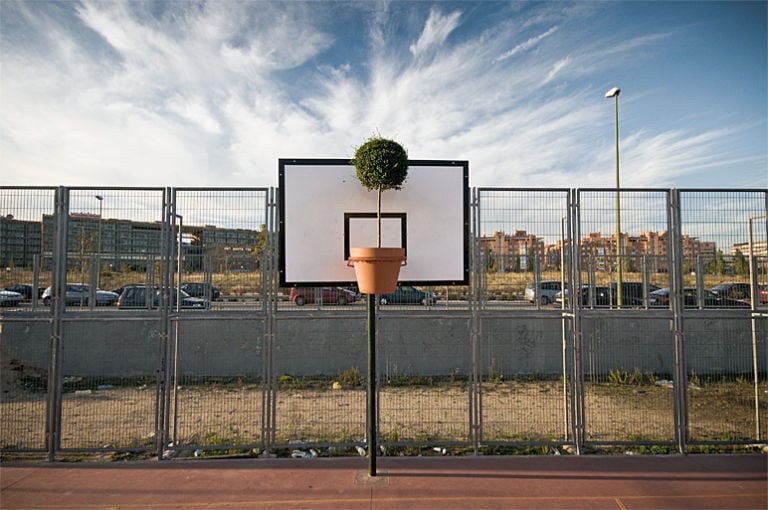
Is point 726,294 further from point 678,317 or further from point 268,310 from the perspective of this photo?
point 268,310

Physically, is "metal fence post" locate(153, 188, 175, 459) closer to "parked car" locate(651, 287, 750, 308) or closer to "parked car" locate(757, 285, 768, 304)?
"parked car" locate(651, 287, 750, 308)

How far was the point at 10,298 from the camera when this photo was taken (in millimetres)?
5516

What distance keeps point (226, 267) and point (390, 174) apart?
2.58m

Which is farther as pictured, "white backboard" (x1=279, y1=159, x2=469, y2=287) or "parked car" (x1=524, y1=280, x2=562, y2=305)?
"parked car" (x1=524, y1=280, x2=562, y2=305)

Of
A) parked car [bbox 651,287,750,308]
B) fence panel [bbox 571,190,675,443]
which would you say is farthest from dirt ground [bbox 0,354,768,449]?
parked car [bbox 651,287,750,308]

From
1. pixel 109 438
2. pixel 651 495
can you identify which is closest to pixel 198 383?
pixel 109 438

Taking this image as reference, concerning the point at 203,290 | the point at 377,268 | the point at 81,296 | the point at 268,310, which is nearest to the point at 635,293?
the point at 377,268

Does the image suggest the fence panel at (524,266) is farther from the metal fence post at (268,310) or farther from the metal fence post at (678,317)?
the metal fence post at (268,310)

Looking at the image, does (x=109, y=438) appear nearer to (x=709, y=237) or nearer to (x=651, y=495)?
(x=651, y=495)

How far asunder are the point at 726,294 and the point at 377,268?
18.2 ft

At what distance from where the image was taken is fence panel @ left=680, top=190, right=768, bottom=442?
5691mm

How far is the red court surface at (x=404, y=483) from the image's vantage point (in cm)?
438

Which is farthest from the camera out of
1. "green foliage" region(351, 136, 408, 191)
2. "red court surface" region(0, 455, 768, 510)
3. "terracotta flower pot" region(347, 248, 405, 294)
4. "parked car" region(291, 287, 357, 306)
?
"parked car" region(291, 287, 357, 306)

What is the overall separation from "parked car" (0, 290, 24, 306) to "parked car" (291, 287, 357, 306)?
367 centimetres
